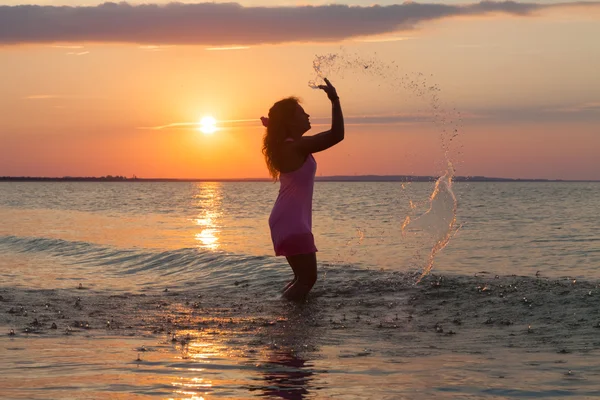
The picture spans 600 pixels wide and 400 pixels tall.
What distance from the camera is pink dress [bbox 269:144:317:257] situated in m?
9.88

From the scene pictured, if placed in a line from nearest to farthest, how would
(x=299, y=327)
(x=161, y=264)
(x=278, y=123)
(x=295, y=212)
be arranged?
1. (x=299, y=327)
2. (x=278, y=123)
3. (x=295, y=212)
4. (x=161, y=264)

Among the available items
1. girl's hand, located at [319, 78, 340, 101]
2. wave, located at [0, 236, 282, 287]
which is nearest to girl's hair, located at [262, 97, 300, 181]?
girl's hand, located at [319, 78, 340, 101]

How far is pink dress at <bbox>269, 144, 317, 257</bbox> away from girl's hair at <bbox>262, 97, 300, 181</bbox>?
30 centimetres

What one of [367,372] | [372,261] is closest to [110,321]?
[367,372]

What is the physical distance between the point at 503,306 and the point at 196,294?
191 inches

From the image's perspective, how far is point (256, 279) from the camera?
1440 centimetres

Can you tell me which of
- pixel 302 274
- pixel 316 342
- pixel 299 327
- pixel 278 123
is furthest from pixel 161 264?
pixel 316 342

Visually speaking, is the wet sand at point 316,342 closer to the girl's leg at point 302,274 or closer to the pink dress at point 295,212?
the girl's leg at point 302,274

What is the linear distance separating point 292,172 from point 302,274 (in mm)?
1414

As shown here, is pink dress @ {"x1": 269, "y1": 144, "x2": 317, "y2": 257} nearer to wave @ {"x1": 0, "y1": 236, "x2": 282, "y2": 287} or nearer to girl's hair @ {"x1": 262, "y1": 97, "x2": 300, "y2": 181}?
girl's hair @ {"x1": 262, "y1": 97, "x2": 300, "y2": 181}

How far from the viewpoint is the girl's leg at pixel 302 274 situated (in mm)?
10170

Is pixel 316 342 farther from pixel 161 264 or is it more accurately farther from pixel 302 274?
pixel 161 264

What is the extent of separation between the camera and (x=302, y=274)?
10.3 m

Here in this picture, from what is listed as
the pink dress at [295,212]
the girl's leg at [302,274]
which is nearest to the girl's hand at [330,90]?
the pink dress at [295,212]
